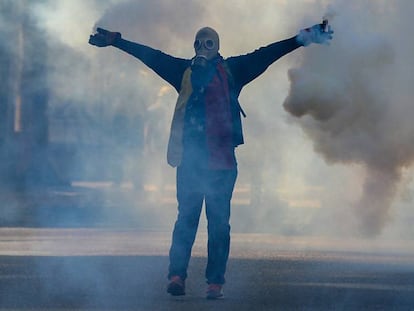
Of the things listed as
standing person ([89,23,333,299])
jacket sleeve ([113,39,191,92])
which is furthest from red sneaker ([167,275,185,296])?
jacket sleeve ([113,39,191,92])

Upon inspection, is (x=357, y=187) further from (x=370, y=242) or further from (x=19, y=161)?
(x=19, y=161)

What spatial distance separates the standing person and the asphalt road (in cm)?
35

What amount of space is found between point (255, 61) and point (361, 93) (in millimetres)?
4785

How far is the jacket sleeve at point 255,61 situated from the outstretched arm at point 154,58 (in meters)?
0.33

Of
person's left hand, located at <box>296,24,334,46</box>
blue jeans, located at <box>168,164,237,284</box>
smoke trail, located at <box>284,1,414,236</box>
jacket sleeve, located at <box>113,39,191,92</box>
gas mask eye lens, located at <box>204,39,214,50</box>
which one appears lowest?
blue jeans, located at <box>168,164,237,284</box>

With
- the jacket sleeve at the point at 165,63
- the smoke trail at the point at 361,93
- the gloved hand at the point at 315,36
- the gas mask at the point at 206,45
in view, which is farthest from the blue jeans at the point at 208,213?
the smoke trail at the point at 361,93

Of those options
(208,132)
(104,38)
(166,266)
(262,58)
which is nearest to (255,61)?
(262,58)

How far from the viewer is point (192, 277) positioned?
13.7 m

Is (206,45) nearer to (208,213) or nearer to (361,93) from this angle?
(208,213)

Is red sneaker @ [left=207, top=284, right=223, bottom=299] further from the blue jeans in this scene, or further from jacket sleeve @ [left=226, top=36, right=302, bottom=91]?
jacket sleeve @ [left=226, top=36, right=302, bottom=91]

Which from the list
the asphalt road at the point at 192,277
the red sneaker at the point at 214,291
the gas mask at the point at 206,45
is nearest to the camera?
the asphalt road at the point at 192,277

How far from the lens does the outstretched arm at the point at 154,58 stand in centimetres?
1243

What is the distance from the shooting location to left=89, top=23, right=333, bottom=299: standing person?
12.2 m

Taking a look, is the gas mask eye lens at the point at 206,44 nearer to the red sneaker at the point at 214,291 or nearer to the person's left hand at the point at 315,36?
the person's left hand at the point at 315,36
